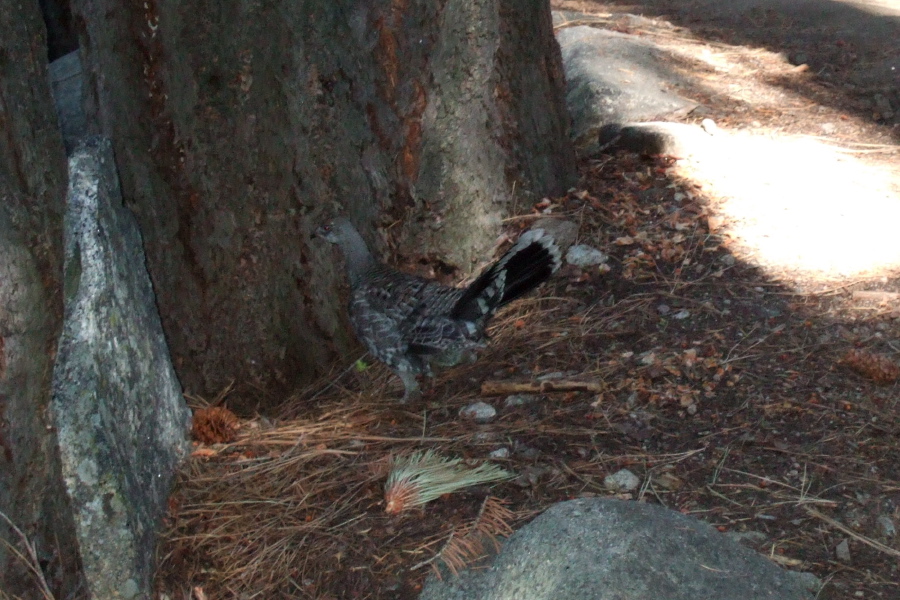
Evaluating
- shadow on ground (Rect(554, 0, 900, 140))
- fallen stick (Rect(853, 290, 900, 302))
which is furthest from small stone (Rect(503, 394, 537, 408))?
shadow on ground (Rect(554, 0, 900, 140))

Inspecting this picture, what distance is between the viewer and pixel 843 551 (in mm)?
2941

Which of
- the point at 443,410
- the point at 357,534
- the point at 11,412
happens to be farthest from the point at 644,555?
the point at 11,412

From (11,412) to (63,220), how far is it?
28.1 inches

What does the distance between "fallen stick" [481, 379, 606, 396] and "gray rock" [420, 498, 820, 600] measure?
2.97 feet

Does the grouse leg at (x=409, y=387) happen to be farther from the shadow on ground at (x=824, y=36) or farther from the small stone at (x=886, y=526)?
the shadow on ground at (x=824, y=36)

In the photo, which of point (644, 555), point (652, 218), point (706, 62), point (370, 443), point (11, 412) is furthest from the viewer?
point (706, 62)

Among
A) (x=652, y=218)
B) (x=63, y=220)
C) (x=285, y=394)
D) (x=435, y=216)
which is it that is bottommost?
(x=285, y=394)

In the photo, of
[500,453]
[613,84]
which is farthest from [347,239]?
[613,84]

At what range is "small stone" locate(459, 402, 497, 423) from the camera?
3789mm

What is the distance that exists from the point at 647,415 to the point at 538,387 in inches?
18.9

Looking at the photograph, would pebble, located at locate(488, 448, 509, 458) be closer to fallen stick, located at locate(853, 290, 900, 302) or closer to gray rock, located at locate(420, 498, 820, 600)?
gray rock, located at locate(420, 498, 820, 600)

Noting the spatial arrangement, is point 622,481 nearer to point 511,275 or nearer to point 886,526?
point 886,526

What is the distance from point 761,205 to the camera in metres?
4.86

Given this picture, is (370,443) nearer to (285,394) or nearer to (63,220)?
(285,394)
